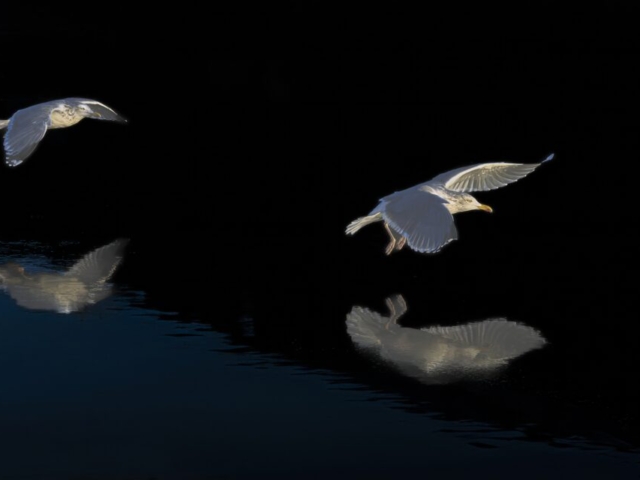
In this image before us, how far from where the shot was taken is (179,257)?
1249 centimetres

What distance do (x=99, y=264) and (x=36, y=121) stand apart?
241 centimetres

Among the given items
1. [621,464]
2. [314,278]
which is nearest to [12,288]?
[314,278]

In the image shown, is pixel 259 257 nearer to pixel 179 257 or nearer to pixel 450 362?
pixel 179 257

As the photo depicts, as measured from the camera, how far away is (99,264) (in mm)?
12078

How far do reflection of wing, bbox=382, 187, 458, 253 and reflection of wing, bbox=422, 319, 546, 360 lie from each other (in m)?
0.85

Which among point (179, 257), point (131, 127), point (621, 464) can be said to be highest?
point (131, 127)

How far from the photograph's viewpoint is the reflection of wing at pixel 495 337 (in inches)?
364

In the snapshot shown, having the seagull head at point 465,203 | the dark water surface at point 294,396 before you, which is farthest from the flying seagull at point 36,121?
the seagull head at point 465,203

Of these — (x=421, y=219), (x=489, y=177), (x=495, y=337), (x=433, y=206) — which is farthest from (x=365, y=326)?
(x=489, y=177)

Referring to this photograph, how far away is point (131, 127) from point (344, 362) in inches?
633

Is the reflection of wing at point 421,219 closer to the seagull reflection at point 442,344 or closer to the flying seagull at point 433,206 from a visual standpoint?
the flying seagull at point 433,206

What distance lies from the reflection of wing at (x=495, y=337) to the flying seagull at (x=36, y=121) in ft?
18.3

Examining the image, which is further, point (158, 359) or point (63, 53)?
point (63, 53)

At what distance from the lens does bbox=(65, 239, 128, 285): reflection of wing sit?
37.8ft
